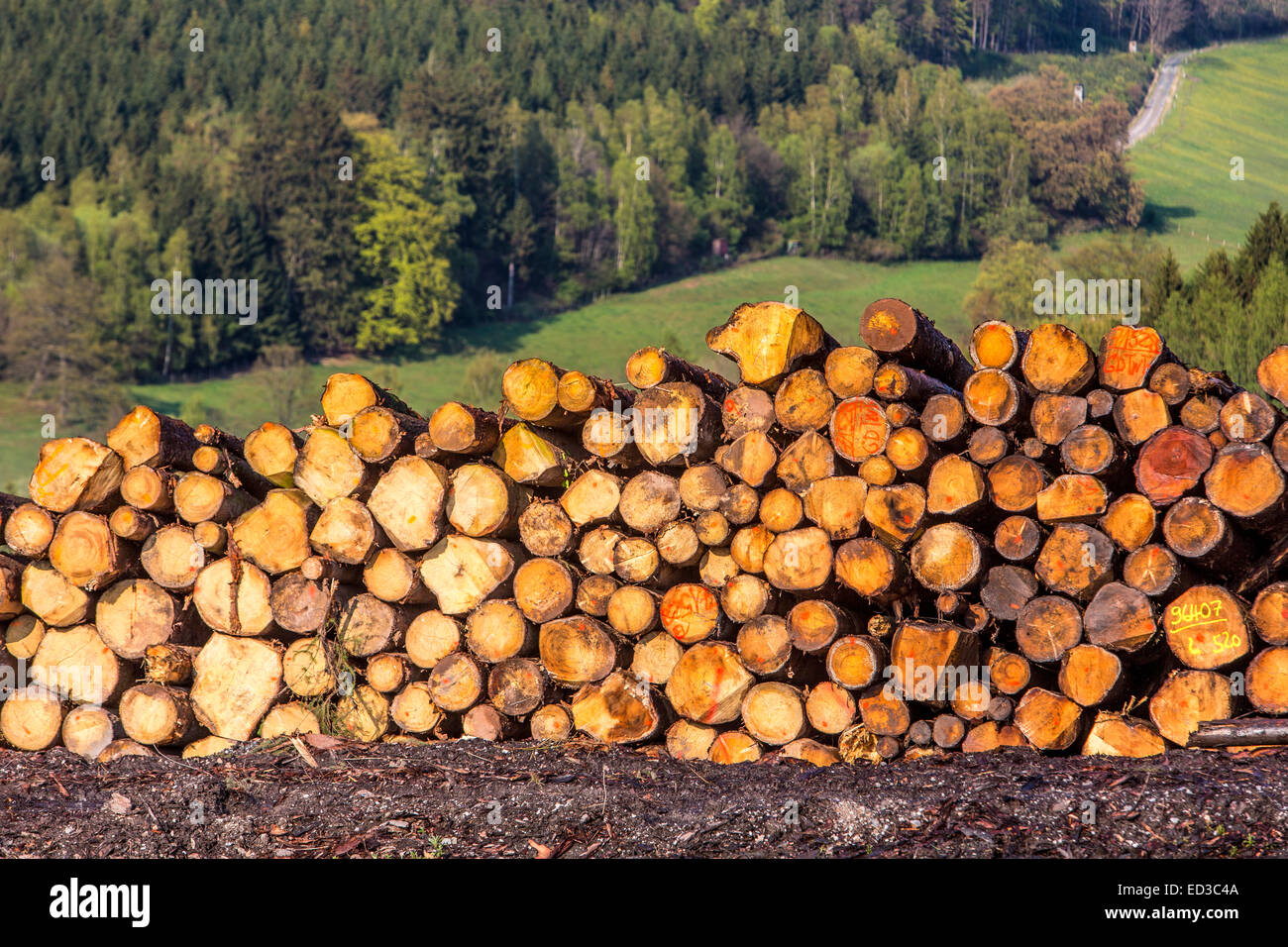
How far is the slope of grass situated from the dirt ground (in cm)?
3850

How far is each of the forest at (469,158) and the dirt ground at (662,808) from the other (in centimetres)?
4336

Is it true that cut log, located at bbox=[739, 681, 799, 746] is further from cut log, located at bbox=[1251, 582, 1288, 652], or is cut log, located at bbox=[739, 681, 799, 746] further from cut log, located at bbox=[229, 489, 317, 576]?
cut log, located at bbox=[229, 489, 317, 576]

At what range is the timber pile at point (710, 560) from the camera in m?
5.71

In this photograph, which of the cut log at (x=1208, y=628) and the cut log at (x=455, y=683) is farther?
the cut log at (x=455, y=683)

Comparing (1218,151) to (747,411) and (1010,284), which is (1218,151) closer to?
(1010,284)

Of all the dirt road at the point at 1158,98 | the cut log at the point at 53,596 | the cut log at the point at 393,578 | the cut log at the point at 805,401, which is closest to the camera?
the cut log at the point at 805,401

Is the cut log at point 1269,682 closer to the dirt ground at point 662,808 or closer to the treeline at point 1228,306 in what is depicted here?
the dirt ground at point 662,808

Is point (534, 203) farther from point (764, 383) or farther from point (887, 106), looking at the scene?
point (764, 383)

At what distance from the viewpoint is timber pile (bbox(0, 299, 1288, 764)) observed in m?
5.71

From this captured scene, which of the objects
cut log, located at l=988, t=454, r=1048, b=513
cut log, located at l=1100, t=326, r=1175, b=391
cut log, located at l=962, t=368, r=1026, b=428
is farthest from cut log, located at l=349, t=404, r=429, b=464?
cut log, located at l=1100, t=326, r=1175, b=391

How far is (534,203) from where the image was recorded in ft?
260

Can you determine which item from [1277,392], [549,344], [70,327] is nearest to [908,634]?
[1277,392]

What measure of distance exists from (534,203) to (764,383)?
75.7m

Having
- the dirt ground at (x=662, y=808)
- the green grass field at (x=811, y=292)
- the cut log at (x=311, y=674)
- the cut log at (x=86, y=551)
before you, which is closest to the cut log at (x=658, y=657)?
the dirt ground at (x=662, y=808)
